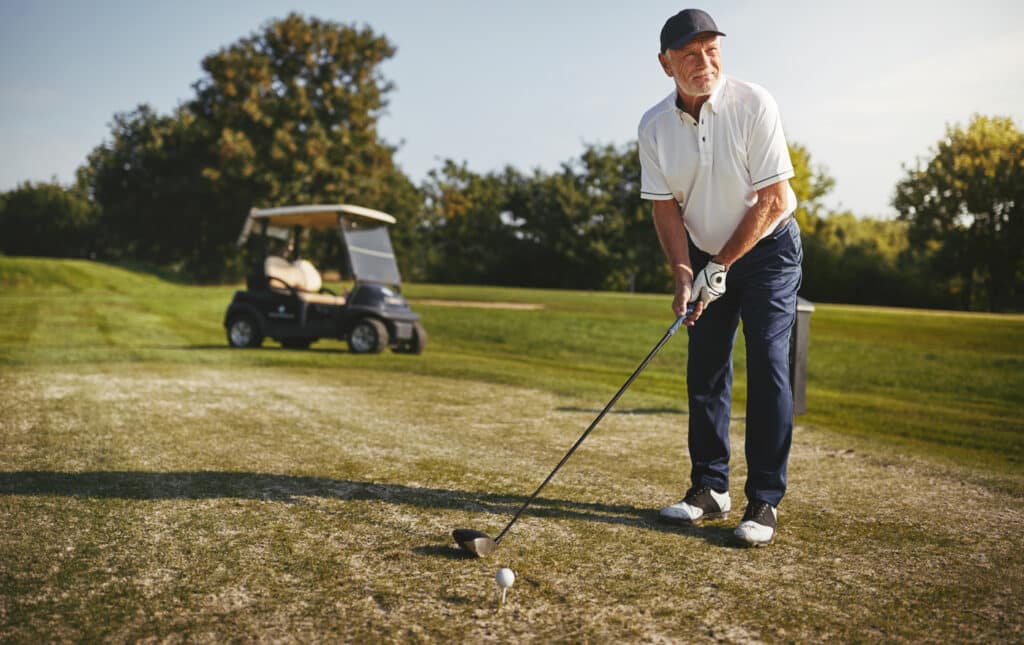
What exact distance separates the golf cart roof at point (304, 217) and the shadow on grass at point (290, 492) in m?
8.88

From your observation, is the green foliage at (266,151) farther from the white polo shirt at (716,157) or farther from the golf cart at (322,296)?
the white polo shirt at (716,157)

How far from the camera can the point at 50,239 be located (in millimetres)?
68062

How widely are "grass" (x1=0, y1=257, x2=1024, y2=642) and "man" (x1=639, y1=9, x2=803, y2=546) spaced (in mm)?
282

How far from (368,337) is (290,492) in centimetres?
883

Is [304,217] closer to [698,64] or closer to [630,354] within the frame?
[630,354]

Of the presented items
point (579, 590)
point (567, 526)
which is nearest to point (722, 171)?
point (567, 526)

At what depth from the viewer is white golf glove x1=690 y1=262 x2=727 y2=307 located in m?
3.19

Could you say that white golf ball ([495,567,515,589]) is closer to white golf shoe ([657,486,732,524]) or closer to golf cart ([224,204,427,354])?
white golf shoe ([657,486,732,524])

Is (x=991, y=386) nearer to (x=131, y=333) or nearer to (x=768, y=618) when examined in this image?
(x=768, y=618)

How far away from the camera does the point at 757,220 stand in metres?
3.12

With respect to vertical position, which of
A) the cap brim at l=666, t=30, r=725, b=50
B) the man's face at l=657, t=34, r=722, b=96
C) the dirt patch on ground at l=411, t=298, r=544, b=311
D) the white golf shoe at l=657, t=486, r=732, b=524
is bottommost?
the white golf shoe at l=657, t=486, r=732, b=524

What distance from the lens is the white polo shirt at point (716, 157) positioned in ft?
10.1

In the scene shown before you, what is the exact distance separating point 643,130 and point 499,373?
6.93 meters

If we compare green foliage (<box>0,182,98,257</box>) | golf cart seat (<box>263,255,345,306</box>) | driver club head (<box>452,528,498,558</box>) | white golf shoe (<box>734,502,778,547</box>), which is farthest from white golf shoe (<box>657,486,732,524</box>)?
green foliage (<box>0,182,98,257</box>)
